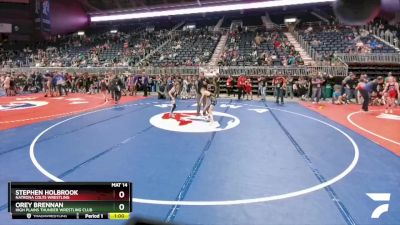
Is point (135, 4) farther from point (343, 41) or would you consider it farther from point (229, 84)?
point (343, 41)

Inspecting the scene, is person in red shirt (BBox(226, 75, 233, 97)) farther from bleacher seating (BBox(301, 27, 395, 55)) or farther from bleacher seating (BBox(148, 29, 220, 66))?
bleacher seating (BBox(301, 27, 395, 55))

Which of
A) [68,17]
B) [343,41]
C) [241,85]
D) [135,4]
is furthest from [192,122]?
[68,17]

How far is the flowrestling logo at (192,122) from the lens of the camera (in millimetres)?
9664

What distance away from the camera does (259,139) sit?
839 cm

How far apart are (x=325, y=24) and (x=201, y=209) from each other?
2994 cm

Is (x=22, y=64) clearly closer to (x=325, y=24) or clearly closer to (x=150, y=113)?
(x=150, y=113)

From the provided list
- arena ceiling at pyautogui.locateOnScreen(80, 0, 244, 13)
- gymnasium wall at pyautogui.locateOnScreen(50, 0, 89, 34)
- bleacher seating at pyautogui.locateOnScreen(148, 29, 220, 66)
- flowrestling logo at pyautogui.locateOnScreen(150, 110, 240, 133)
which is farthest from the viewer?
gymnasium wall at pyautogui.locateOnScreen(50, 0, 89, 34)

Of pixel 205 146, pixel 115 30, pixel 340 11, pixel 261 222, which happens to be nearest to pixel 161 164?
pixel 205 146

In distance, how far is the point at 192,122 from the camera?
422 inches

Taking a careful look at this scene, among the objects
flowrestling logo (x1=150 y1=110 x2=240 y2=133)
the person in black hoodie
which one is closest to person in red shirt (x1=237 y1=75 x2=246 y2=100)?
flowrestling logo (x1=150 y1=110 x2=240 y2=133)
